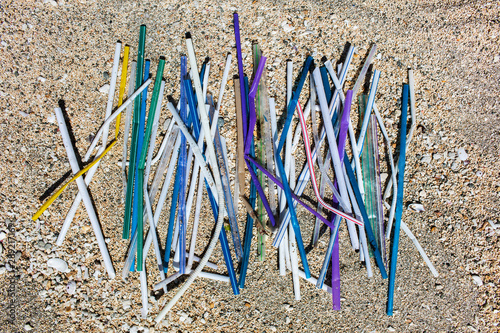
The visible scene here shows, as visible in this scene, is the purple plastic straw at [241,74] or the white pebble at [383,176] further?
the white pebble at [383,176]

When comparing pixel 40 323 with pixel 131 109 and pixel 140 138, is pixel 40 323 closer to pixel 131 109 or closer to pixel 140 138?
pixel 140 138

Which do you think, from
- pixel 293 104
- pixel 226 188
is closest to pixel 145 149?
pixel 226 188

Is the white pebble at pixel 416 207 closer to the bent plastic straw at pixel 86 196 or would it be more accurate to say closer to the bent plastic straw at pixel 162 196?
Result: the bent plastic straw at pixel 162 196

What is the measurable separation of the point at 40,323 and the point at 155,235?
775 millimetres

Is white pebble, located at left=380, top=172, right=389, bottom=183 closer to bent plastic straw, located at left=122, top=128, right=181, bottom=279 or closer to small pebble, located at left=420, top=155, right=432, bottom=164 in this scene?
small pebble, located at left=420, top=155, right=432, bottom=164

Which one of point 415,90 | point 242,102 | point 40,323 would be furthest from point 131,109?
point 415,90

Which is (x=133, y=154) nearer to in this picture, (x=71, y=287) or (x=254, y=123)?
(x=254, y=123)

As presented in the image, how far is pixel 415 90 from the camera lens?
68.7 inches

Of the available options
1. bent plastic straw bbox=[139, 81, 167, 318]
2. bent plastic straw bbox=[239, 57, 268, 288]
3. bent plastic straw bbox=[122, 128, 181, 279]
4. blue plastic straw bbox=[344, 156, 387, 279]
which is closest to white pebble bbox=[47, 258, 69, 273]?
bent plastic straw bbox=[122, 128, 181, 279]

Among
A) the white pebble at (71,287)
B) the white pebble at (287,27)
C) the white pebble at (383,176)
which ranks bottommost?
Answer: the white pebble at (71,287)

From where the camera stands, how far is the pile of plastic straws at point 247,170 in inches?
62.6

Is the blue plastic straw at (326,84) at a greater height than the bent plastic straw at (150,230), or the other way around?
the blue plastic straw at (326,84)

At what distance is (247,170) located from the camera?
1.68 metres

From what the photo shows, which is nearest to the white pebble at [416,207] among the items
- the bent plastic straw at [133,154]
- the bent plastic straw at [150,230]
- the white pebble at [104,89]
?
the bent plastic straw at [150,230]
